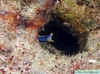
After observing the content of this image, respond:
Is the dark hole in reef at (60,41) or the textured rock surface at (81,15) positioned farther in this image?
the dark hole in reef at (60,41)

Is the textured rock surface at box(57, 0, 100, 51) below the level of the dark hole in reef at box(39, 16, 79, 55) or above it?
above

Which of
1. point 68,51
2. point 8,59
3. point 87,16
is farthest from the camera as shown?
point 68,51

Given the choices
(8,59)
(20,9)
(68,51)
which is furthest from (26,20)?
(68,51)

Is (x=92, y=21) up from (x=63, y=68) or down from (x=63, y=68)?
up

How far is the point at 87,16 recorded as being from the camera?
460 centimetres

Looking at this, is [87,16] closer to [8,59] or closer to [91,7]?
[91,7]

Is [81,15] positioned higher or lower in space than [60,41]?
higher

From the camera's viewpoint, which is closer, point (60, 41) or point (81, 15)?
point (81, 15)

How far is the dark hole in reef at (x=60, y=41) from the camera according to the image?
565 cm

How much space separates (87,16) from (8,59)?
204cm

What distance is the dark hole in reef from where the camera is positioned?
565 centimetres

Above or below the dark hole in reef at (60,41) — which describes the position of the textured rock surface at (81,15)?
above

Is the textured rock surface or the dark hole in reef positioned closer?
the textured rock surface

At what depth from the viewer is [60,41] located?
20.6 ft
